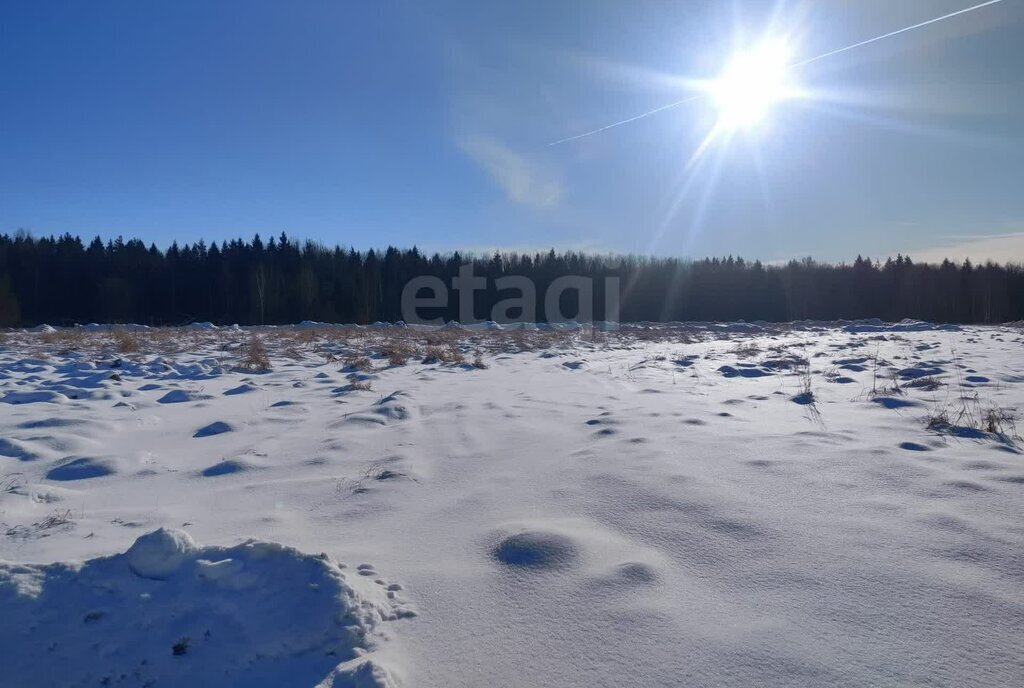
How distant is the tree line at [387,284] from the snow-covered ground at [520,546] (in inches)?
1682

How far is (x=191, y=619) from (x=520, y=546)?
48.5 inches

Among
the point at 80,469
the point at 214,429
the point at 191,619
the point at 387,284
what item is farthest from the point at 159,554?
the point at 387,284

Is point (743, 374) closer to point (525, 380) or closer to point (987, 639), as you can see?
point (525, 380)

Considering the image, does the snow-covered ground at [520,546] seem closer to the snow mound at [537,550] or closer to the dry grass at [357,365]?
the snow mound at [537,550]

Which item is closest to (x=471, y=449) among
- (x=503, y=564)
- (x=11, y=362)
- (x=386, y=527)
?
(x=386, y=527)

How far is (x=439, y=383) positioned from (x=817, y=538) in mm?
5556

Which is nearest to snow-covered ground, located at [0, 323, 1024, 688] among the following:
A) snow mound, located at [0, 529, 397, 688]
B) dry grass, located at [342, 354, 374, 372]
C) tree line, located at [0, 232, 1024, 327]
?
snow mound, located at [0, 529, 397, 688]

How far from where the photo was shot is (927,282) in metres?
52.8

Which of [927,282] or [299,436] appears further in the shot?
[927,282]

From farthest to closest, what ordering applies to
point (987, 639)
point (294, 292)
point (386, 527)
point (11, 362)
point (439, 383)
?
point (294, 292) → point (11, 362) → point (439, 383) → point (386, 527) → point (987, 639)

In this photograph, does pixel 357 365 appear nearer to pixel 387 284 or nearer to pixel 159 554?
pixel 159 554

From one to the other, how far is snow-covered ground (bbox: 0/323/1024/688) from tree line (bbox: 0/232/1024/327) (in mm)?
42720

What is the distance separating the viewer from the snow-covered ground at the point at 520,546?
171 centimetres

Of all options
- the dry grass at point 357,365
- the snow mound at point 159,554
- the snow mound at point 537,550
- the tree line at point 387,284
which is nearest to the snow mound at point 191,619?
the snow mound at point 159,554
